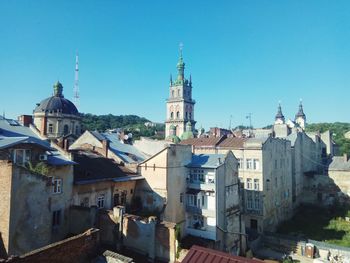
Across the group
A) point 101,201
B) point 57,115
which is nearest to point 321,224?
point 101,201

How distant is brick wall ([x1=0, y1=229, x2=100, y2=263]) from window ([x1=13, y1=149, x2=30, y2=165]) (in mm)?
7206

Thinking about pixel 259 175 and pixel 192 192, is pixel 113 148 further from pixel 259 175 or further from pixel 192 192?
pixel 259 175

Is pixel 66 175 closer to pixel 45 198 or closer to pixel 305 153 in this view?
pixel 45 198

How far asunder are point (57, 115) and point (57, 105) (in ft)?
9.49

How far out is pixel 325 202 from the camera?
174 feet

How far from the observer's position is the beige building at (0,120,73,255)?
18141 millimetres

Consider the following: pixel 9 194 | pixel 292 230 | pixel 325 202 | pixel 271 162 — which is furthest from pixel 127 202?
pixel 325 202

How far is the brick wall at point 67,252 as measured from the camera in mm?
14747

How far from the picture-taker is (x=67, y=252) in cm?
1669

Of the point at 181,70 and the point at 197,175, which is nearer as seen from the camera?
the point at 197,175

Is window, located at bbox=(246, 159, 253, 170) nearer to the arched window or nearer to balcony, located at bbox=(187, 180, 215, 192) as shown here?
balcony, located at bbox=(187, 180, 215, 192)

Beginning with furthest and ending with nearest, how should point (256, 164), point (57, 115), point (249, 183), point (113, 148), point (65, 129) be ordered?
point (65, 129)
point (57, 115)
point (249, 183)
point (256, 164)
point (113, 148)

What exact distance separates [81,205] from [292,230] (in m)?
30.5

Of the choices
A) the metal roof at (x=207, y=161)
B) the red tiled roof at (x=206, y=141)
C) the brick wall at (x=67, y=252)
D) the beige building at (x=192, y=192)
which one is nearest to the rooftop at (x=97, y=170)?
the beige building at (x=192, y=192)
